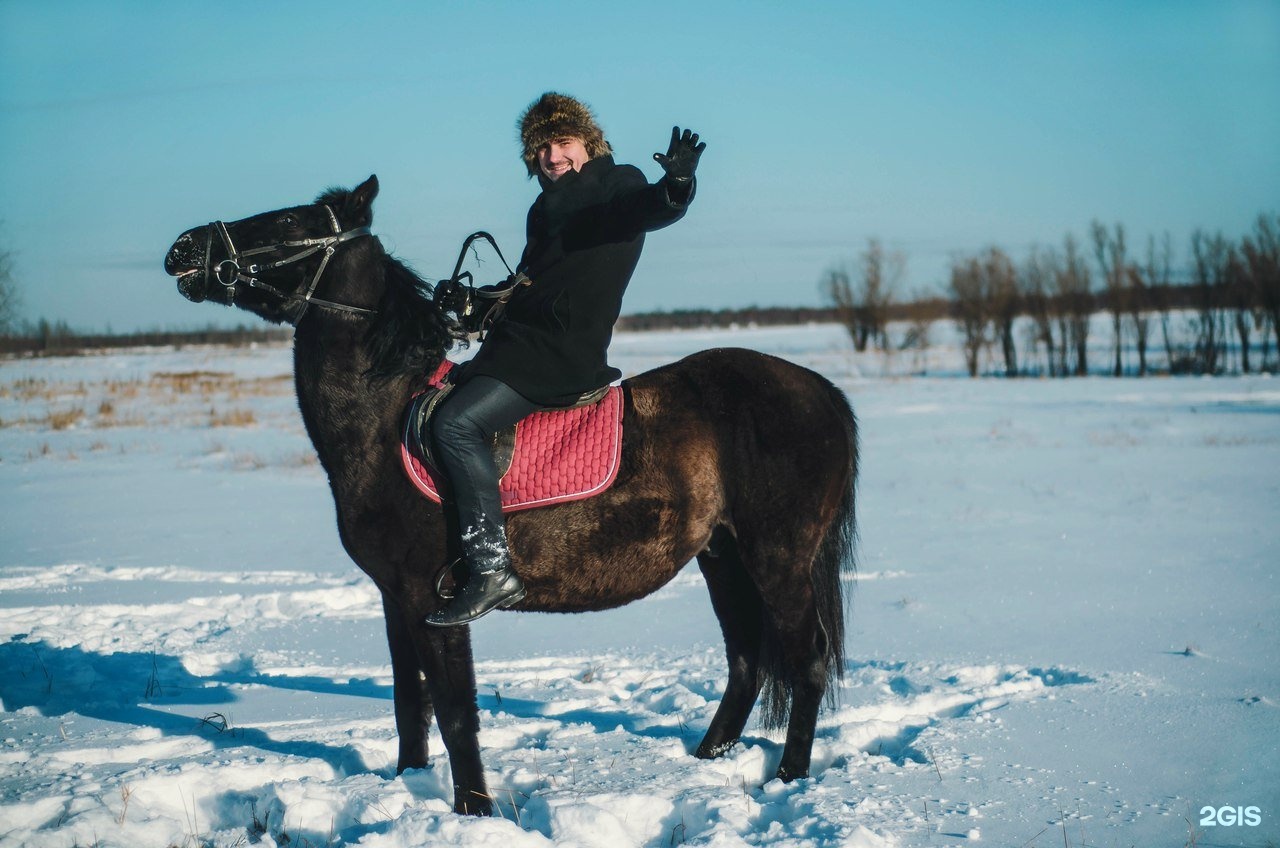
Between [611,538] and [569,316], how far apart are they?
3.17 feet

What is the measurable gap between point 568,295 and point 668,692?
2.54 meters

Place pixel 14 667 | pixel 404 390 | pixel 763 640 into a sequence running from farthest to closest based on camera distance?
pixel 14 667 < pixel 763 640 < pixel 404 390

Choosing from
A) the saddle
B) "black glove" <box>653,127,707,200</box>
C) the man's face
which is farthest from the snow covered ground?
the man's face

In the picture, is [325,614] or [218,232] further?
[325,614]

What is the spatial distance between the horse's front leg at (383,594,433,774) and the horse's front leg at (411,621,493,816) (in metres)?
0.42

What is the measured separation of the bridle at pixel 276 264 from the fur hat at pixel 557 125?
87 cm

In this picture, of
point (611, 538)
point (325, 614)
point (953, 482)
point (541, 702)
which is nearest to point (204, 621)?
point (325, 614)

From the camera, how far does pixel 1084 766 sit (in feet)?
12.4

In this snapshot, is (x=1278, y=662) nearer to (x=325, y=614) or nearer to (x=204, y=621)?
(x=325, y=614)

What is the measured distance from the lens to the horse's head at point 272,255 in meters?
3.75

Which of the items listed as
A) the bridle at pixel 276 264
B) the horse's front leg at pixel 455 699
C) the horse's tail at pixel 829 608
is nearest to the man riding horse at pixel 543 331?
the horse's front leg at pixel 455 699

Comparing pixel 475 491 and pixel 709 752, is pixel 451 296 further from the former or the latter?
pixel 709 752

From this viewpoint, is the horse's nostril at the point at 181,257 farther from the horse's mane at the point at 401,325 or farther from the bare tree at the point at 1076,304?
the bare tree at the point at 1076,304

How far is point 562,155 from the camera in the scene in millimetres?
3691
